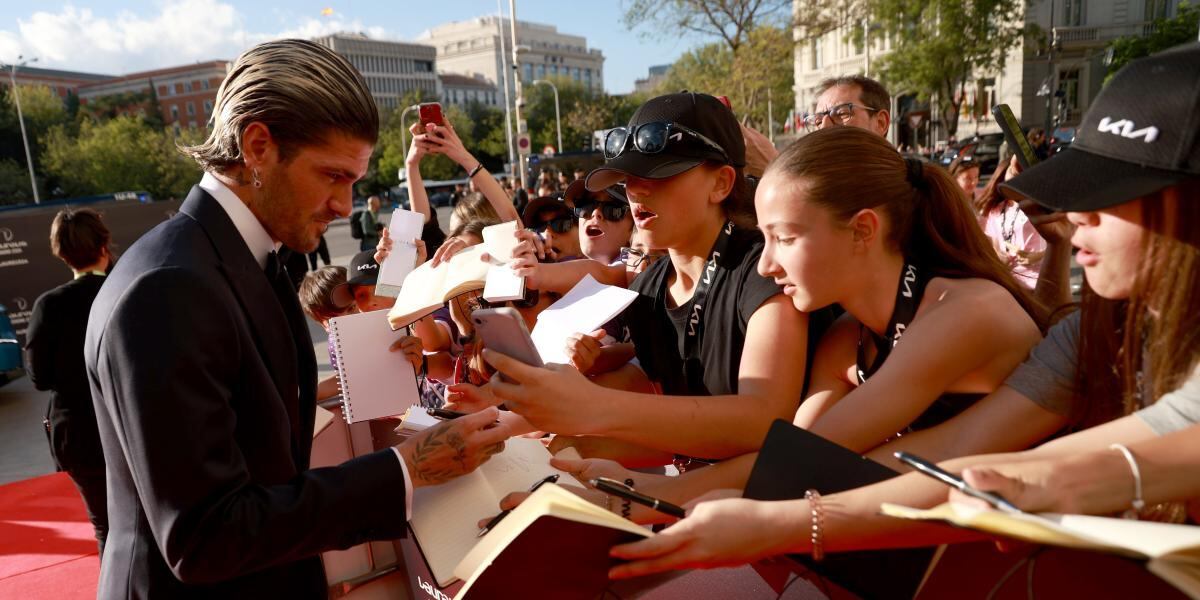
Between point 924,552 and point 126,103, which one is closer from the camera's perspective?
point 924,552

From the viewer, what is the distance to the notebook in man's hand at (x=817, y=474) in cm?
136

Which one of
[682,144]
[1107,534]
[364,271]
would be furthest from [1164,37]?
[1107,534]

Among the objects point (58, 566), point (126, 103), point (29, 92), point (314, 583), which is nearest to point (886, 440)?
point (314, 583)

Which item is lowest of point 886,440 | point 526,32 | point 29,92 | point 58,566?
point 58,566

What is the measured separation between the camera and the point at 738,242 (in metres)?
2.10

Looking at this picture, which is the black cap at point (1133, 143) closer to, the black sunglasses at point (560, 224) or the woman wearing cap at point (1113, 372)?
the woman wearing cap at point (1113, 372)

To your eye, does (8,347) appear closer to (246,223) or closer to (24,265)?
(24,265)

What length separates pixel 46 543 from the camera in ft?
13.5

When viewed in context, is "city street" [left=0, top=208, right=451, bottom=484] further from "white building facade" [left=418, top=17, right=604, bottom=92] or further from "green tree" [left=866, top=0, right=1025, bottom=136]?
"white building facade" [left=418, top=17, right=604, bottom=92]

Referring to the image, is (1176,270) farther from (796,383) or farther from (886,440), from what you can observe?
(796,383)

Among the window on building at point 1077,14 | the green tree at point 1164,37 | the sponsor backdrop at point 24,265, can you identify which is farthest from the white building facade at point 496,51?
the sponsor backdrop at point 24,265

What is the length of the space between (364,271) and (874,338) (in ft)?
9.44

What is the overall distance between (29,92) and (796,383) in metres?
72.8

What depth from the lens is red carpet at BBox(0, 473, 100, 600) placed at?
143 inches
